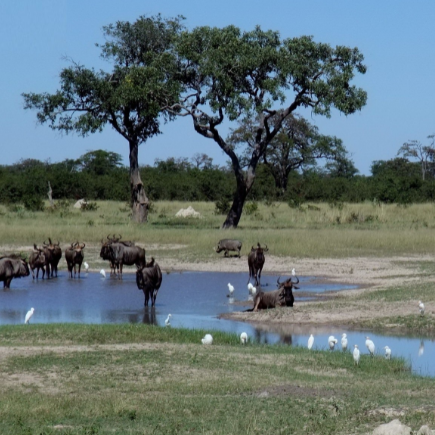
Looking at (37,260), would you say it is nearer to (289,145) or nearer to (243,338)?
(243,338)

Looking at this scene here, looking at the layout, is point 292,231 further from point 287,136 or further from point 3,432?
point 287,136

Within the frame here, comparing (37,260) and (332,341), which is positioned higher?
(37,260)

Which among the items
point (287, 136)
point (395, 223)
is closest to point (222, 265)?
point (395, 223)

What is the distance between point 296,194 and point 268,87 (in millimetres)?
25464

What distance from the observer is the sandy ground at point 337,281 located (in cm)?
1802

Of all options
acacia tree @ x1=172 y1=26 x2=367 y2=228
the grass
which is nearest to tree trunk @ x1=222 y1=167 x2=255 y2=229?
acacia tree @ x1=172 y1=26 x2=367 y2=228

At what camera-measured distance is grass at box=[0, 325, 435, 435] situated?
352 inches

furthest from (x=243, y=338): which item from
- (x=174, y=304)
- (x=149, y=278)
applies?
(x=174, y=304)

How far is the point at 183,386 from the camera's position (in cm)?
1081

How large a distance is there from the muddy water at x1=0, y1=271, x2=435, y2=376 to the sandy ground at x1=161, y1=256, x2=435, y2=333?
57 cm

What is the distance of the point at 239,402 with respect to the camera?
978cm

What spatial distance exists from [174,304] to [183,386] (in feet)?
31.9

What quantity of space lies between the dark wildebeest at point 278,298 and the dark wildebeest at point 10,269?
6566mm

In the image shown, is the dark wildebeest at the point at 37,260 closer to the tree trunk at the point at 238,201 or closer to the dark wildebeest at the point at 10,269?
the dark wildebeest at the point at 10,269
